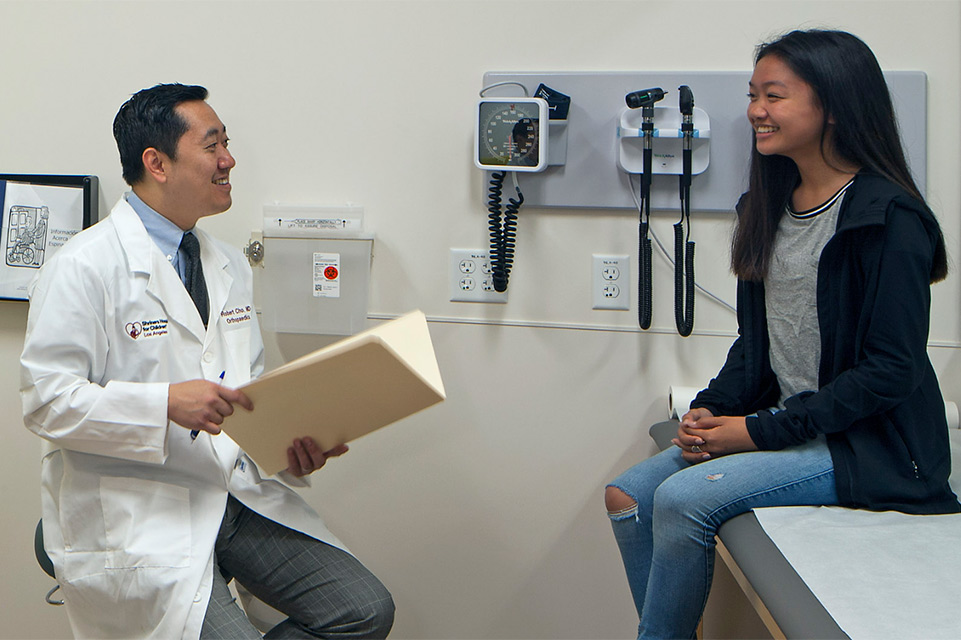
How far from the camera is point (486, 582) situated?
81.0 inches

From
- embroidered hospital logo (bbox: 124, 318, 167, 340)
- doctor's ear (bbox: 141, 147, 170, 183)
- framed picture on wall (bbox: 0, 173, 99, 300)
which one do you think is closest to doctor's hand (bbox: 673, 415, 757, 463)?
embroidered hospital logo (bbox: 124, 318, 167, 340)

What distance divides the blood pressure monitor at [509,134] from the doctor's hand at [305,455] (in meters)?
0.73

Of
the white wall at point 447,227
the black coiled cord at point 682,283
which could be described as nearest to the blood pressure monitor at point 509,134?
the white wall at point 447,227

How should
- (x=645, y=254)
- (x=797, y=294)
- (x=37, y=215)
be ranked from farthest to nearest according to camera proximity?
(x=37, y=215), (x=645, y=254), (x=797, y=294)

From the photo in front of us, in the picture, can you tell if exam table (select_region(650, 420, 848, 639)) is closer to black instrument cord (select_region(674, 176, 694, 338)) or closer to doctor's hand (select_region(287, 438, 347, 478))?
black instrument cord (select_region(674, 176, 694, 338))

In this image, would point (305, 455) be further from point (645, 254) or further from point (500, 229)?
point (645, 254)

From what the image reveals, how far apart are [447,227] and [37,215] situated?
1.03 meters

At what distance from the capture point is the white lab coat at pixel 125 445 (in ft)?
4.58

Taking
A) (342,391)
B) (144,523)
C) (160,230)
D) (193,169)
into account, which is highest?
(193,169)

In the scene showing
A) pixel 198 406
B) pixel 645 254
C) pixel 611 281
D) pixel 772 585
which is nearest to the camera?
pixel 772 585

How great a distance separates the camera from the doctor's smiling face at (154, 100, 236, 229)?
157cm

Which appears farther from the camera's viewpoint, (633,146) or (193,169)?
(633,146)

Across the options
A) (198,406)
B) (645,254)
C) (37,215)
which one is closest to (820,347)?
(645,254)

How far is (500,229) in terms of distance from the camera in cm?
189
